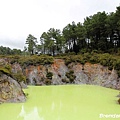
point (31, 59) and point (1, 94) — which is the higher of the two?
point (31, 59)

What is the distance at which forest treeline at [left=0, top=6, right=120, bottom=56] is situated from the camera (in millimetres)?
31734

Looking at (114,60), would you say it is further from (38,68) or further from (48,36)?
(48,36)

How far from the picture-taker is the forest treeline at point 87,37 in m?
31.7

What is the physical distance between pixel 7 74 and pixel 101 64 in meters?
14.7

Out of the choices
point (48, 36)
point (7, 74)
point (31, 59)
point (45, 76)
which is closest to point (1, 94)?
point (7, 74)

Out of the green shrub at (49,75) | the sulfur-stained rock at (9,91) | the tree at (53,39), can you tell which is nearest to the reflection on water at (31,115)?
the sulfur-stained rock at (9,91)

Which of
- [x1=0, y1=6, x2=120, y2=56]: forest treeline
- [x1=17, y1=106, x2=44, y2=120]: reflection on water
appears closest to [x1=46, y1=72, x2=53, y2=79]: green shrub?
[x1=0, y1=6, x2=120, y2=56]: forest treeline

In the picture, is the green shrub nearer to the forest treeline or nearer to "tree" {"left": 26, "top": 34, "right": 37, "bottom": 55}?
the forest treeline

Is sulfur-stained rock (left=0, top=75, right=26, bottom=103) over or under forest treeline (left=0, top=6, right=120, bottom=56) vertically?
under

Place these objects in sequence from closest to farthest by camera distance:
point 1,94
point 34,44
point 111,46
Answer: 1. point 1,94
2. point 111,46
3. point 34,44

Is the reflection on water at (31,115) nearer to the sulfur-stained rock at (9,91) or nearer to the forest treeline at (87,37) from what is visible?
the sulfur-stained rock at (9,91)

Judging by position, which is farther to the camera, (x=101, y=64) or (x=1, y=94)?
(x=101, y=64)

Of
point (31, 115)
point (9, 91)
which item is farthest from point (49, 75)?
point (31, 115)

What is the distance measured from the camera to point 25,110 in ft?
33.4
